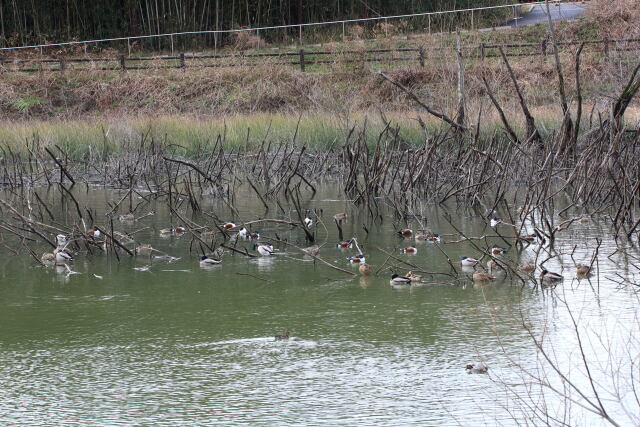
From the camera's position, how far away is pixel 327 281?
6.97m

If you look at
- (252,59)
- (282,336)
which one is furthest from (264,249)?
(252,59)

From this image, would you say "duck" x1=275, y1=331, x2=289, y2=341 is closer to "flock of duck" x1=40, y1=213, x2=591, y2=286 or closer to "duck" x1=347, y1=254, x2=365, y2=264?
"flock of duck" x1=40, y1=213, x2=591, y2=286

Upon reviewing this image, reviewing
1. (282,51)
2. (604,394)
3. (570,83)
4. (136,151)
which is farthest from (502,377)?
(282,51)

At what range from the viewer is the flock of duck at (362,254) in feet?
22.1

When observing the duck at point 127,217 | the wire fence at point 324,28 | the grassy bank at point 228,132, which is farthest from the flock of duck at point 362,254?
the wire fence at point 324,28

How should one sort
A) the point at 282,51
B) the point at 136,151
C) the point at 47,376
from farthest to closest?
the point at 282,51, the point at 136,151, the point at 47,376

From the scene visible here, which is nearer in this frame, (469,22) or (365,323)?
(365,323)

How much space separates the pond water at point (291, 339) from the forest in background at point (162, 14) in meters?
21.0

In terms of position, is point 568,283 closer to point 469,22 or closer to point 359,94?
point 359,94

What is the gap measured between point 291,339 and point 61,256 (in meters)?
2.71

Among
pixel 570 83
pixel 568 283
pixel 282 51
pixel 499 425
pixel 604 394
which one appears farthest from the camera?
pixel 282 51

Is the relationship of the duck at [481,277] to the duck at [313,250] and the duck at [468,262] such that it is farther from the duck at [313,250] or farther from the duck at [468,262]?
the duck at [313,250]

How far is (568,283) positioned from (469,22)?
72.3 ft

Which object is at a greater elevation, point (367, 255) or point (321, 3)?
point (321, 3)
